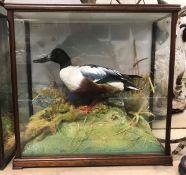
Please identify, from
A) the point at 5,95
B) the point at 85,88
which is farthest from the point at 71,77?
the point at 5,95

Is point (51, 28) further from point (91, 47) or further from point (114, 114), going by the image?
point (114, 114)

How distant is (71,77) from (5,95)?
216 mm

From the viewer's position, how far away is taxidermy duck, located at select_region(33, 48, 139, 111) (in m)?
0.78

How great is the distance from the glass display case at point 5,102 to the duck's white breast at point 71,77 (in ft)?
0.57

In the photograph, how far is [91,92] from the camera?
78 cm

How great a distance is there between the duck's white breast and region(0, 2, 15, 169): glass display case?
6.9 inches

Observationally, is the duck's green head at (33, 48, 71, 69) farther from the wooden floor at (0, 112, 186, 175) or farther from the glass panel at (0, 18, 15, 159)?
the wooden floor at (0, 112, 186, 175)

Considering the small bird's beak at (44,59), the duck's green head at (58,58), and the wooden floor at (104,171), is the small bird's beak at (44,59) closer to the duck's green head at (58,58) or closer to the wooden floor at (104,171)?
the duck's green head at (58,58)

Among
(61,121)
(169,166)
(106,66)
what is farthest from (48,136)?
(169,166)

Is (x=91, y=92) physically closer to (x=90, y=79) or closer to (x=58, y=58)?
(x=90, y=79)

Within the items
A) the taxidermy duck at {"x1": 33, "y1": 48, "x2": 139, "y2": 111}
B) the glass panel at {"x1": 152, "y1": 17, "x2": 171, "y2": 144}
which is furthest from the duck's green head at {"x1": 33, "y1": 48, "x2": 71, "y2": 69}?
the glass panel at {"x1": 152, "y1": 17, "x2": 171, "y2": 144}

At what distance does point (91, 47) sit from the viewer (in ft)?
2.77

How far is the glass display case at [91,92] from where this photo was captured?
30.8 inches

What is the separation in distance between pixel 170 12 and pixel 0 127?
57cm
